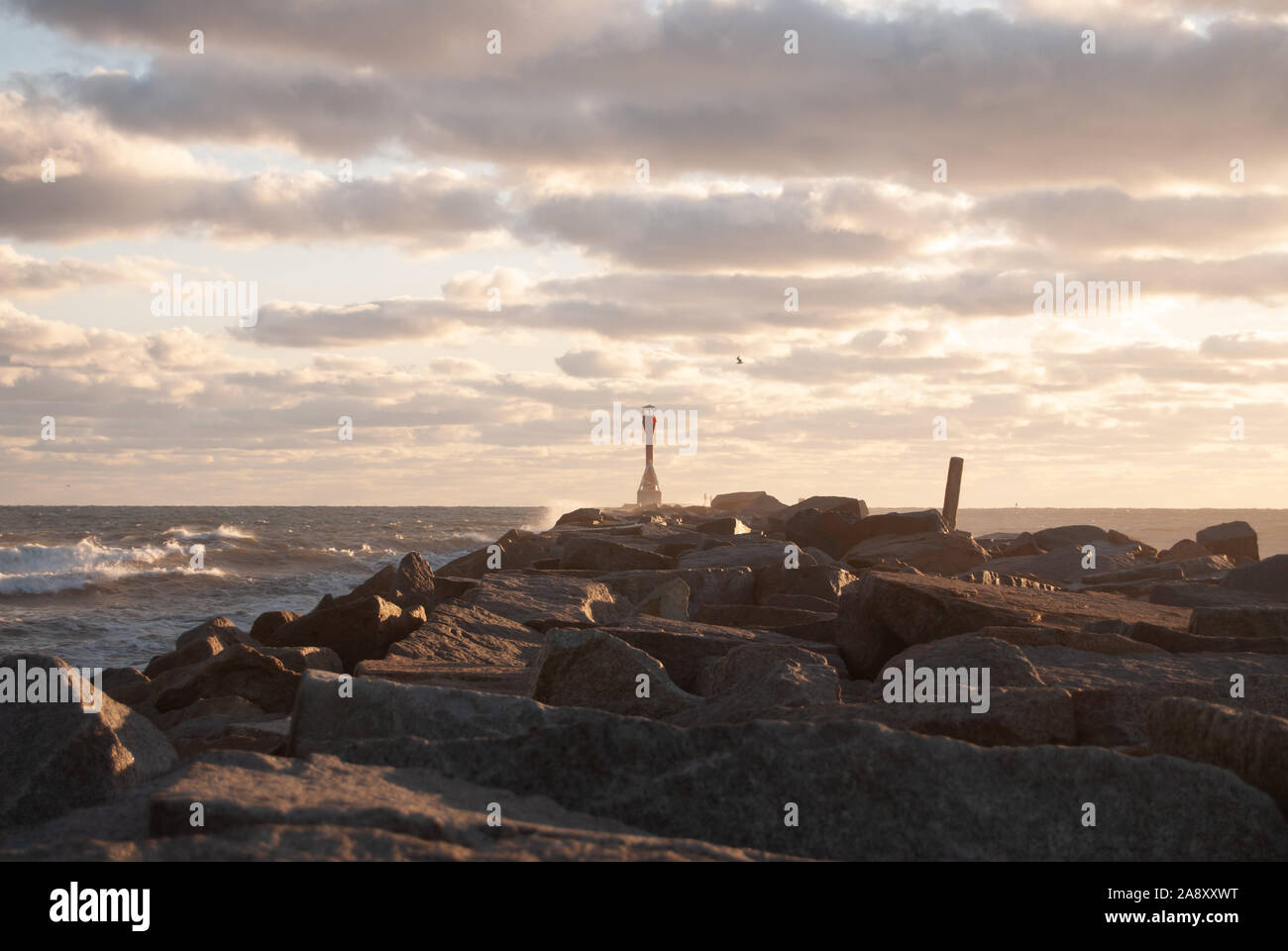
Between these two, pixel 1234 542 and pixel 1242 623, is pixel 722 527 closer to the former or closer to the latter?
pixel 1234 542

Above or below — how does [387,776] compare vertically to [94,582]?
above

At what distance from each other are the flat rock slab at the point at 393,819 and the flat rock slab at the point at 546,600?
4.53 m

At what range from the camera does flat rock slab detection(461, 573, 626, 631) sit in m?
7.95

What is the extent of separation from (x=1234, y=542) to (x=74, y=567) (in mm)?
25484

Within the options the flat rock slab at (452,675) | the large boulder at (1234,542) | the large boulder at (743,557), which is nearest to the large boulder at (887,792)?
the flat rock slab at (452,675)

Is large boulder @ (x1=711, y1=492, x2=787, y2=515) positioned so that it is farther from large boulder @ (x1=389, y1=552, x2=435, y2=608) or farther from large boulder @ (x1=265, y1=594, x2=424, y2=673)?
large boulder @ (x1=265, y1=594, x2=424, y2=673)

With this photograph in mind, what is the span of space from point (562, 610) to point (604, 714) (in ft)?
17.2

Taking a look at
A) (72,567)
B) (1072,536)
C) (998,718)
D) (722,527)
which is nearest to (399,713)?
(998,718)

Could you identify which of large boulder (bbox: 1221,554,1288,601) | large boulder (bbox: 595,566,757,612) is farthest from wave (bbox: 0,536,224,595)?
large boulder (bbox: 1221,554,1288,601)

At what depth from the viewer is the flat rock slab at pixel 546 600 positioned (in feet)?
26.1

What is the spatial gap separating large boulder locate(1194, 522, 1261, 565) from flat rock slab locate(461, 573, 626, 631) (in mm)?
13373
